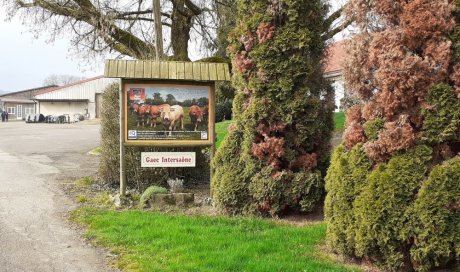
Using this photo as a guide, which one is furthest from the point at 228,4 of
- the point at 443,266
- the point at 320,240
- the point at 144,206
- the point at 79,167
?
the point at 443,266

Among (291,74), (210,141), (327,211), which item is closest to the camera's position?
(327,211)

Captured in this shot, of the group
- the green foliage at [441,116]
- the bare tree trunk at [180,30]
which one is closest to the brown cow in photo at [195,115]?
the green foliage at [441,116]

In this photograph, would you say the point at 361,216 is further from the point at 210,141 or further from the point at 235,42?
the point at 210,141

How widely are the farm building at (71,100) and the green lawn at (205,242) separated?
67.7 meters

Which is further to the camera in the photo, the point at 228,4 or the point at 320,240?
the point at 228,4

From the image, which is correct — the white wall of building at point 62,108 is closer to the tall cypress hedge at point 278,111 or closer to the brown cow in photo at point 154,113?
the brown cow in photo at point 154,113

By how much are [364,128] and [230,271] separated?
206 cm

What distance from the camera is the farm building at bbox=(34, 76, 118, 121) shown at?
72.8 metres

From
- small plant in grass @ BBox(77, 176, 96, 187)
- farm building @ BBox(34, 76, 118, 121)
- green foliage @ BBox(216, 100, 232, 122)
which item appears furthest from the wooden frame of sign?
farm building @ BBox(34, 76, 118, 121)

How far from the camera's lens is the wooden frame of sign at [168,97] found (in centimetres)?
924

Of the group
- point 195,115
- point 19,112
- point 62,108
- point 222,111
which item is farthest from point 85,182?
point 19,112

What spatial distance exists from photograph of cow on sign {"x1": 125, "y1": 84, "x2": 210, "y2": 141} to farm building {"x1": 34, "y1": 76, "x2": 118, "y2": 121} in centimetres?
6556

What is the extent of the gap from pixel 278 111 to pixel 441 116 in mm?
2817

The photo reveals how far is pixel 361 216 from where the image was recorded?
16.9 ft
